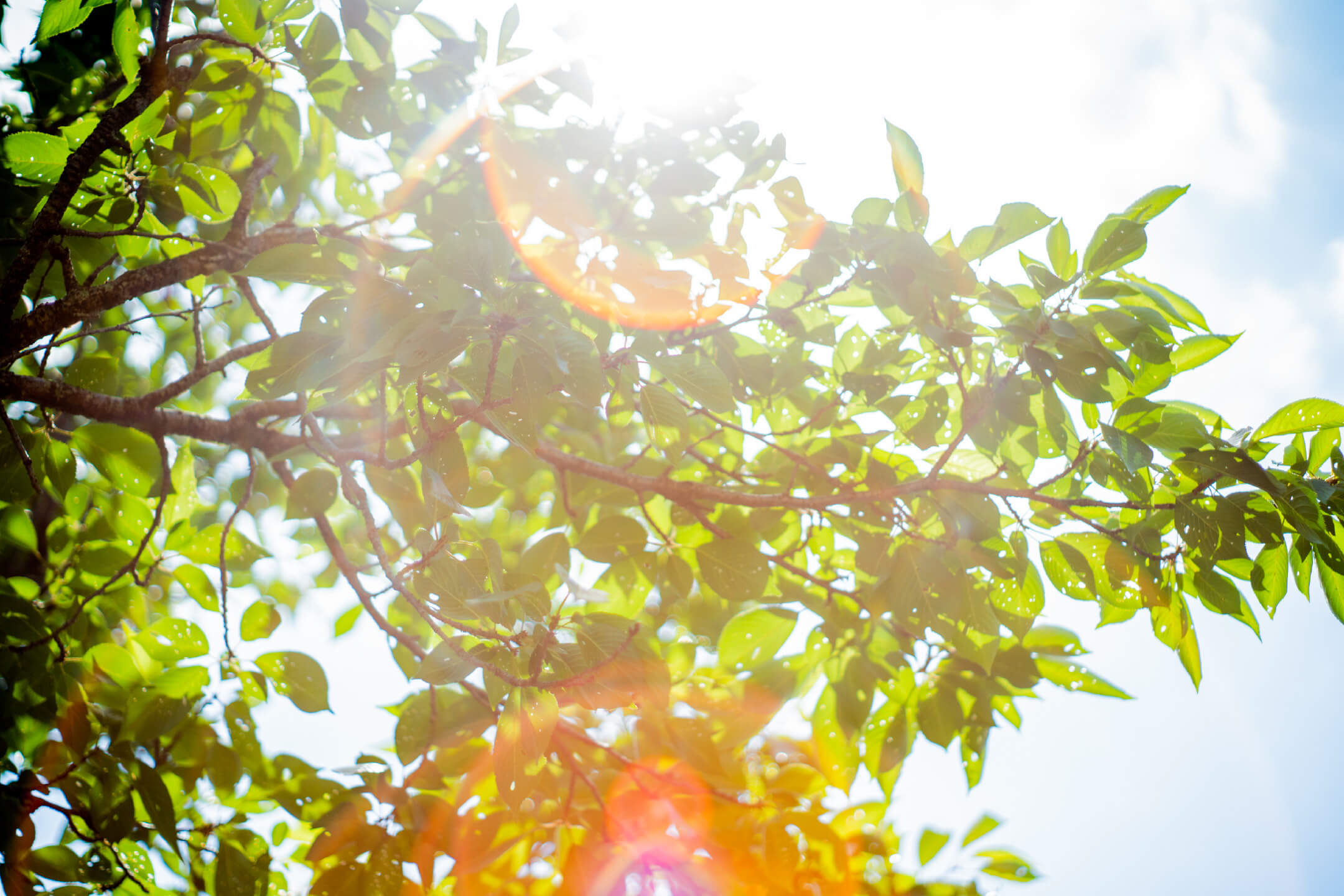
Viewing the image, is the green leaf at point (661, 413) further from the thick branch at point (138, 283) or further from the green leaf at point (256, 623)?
the green leaf at point (256, 623)

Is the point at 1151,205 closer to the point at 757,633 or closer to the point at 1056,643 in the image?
the point at 1056,643

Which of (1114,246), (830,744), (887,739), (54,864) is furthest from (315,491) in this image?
(1114,246)

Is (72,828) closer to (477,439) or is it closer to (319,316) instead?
(319,316)

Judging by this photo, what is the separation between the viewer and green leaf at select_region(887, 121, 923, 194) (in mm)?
1463

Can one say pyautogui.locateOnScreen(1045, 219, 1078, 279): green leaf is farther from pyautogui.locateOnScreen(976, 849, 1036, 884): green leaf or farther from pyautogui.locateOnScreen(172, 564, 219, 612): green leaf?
pyautogui.locateOnScreen(172, 564, 219, 612): green leaf

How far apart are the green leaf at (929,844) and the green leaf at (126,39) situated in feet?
8.47

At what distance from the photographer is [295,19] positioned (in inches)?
71.6

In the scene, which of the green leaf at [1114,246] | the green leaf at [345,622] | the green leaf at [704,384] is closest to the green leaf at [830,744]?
the green leaf at [704,384]

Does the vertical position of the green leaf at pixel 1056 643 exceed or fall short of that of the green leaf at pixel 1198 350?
it falls short

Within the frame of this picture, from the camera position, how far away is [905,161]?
1476 mm

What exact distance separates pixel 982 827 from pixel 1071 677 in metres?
0.48

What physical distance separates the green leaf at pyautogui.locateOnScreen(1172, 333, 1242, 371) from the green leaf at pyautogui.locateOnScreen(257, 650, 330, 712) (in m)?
2.19

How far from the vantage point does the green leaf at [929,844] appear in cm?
192

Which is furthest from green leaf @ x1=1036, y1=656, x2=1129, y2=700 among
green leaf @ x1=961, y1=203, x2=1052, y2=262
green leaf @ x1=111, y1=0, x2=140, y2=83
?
green leaf @ x1=111, y1=0, x2=140, y2=83
